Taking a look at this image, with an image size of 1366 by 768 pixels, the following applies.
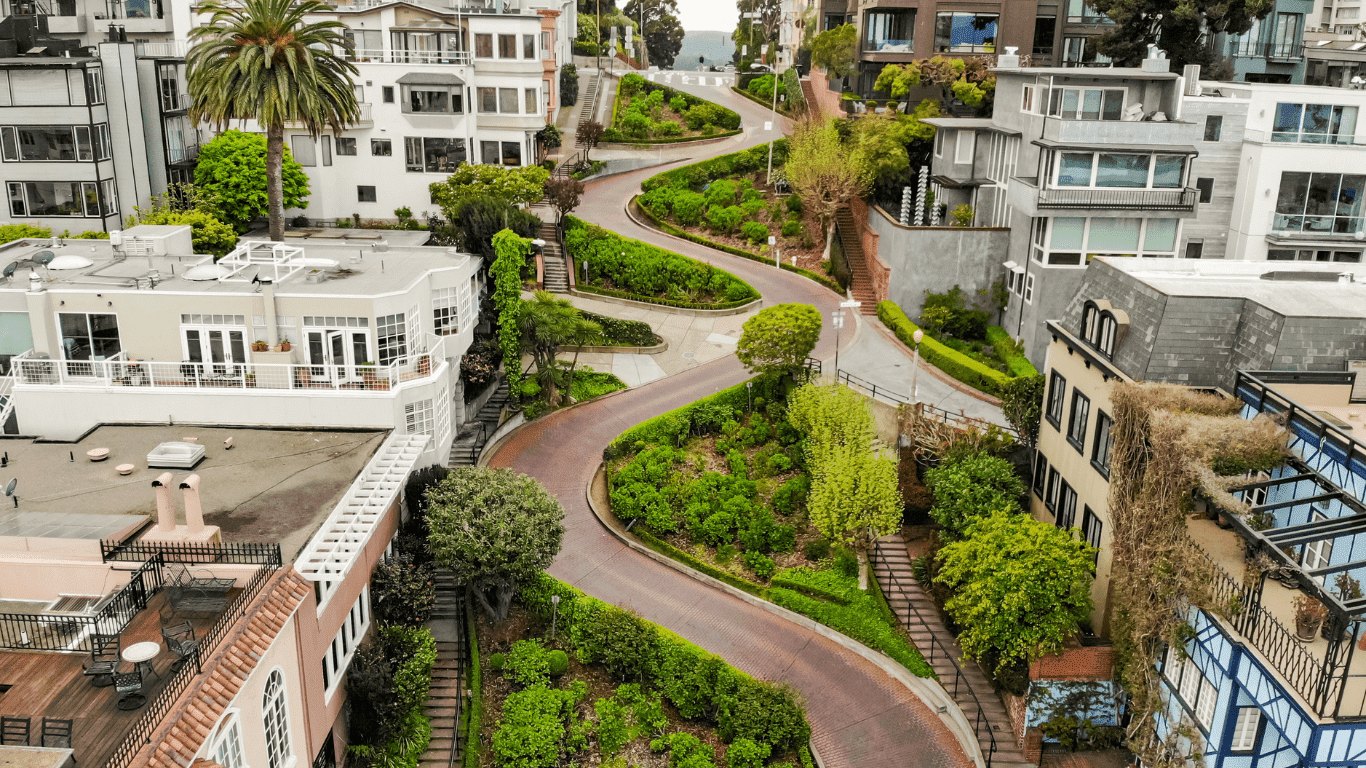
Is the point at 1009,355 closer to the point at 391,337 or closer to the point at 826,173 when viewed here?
Answer: the point at 826,173

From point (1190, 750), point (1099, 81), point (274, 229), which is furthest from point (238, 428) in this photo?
point (1099, 81)

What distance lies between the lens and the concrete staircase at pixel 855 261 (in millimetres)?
57125

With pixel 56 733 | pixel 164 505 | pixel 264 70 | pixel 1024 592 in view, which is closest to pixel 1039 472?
pixel 1024 592

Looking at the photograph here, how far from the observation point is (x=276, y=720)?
76.1ft

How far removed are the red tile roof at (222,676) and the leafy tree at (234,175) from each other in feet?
123

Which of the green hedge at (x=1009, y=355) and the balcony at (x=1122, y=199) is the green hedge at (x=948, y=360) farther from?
the balcony at (x=1122, y=199)

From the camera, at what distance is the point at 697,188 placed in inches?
2810

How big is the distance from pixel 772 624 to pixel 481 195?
1214 inches

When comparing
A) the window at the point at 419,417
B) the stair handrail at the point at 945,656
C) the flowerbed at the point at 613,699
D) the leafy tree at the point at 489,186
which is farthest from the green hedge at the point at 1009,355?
the leafy tree at the point at 489,186

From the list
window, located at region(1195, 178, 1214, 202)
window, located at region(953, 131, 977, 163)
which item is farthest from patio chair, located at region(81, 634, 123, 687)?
window, located at region(1195, 178, 1214, 202)

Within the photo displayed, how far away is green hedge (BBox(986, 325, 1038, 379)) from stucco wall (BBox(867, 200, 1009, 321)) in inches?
64.6

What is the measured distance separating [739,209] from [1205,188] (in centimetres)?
2624

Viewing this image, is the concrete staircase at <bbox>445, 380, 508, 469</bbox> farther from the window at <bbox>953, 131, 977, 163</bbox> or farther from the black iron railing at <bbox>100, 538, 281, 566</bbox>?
the window at <bbox>953, 131, 977, 163</bbox>

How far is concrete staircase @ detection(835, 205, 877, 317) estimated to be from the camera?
57125mm
